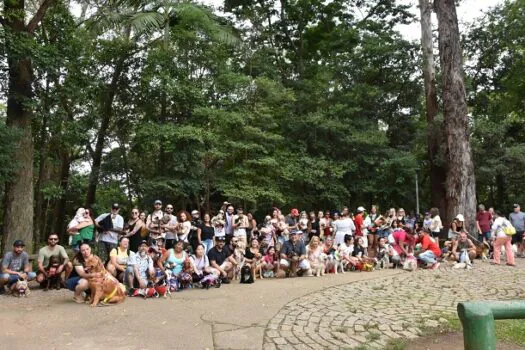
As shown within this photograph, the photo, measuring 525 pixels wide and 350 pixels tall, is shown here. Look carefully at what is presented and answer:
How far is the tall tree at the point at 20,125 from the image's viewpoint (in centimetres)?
1038

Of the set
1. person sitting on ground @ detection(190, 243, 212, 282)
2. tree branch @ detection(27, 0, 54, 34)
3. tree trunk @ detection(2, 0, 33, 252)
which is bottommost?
person sitting on ground @ detection(190, 243, 212, 282)

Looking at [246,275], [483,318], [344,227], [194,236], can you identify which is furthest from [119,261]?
[483,318]

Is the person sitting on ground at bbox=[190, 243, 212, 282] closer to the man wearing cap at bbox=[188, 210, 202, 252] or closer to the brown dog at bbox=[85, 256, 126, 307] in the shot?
the man wearing cap at bbox=[188, 210, 202, 252]

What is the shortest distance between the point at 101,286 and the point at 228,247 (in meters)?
3.33

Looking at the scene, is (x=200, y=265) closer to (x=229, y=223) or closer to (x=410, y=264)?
(x=229, y=223)

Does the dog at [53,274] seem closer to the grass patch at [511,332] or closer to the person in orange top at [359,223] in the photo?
the grass patch at [511,332]

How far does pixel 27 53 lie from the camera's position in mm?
9641

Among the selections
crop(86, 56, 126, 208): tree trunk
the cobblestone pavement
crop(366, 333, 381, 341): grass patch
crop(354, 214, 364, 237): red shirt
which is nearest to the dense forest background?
crop(86, 56, 126, 208): tree trunk

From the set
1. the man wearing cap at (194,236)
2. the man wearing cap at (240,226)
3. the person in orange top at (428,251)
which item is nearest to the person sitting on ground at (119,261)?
the man wearing cap at (194,236)

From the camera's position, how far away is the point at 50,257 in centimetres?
852

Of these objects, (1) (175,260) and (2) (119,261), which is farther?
(1) (175,260)

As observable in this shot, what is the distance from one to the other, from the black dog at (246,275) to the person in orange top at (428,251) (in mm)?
5124

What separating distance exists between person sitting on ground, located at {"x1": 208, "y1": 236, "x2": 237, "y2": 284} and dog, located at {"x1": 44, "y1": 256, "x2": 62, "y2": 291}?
9.91 ft

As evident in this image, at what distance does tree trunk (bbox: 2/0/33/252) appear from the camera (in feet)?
34.1
